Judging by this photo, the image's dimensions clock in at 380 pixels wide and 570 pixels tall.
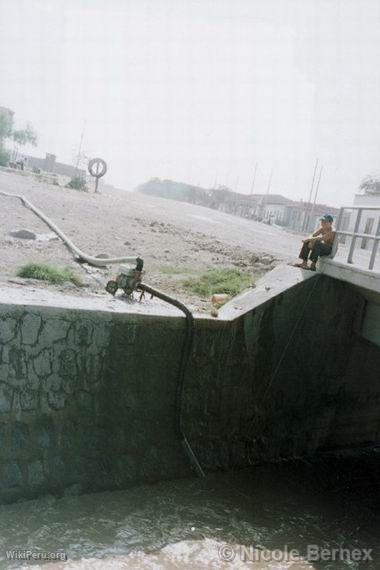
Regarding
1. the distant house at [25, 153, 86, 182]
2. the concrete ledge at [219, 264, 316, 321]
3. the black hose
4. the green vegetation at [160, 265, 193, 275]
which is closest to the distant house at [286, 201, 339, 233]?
the distant house at [25, 153, 86, 182]

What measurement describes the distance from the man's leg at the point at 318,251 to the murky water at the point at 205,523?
3899mm

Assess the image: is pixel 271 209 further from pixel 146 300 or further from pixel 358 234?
pixel 146 300

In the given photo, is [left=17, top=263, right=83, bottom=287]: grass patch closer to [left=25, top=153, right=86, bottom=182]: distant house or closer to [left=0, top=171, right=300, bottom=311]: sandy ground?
[left=0, top=171, right=300, bottom=311]: sandy ground

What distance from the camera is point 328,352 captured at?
1030cm

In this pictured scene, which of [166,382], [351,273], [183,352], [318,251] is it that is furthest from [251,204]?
[166,382]

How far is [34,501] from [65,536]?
0.63 meters

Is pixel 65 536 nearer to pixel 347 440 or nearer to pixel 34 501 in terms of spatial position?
pixel 34 501

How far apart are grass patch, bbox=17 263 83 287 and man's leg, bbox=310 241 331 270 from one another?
14.1ft

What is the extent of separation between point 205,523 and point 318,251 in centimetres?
522

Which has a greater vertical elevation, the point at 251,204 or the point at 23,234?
the point at 251,204

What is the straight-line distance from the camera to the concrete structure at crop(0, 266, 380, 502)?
21.4 ft

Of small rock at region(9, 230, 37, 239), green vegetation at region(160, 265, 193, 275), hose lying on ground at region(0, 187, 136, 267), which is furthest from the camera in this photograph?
green vegetation at region(160, 265, 193, 275)

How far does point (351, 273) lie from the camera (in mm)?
8914

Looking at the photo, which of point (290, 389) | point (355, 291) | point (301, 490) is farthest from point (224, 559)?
point (355, 291)
